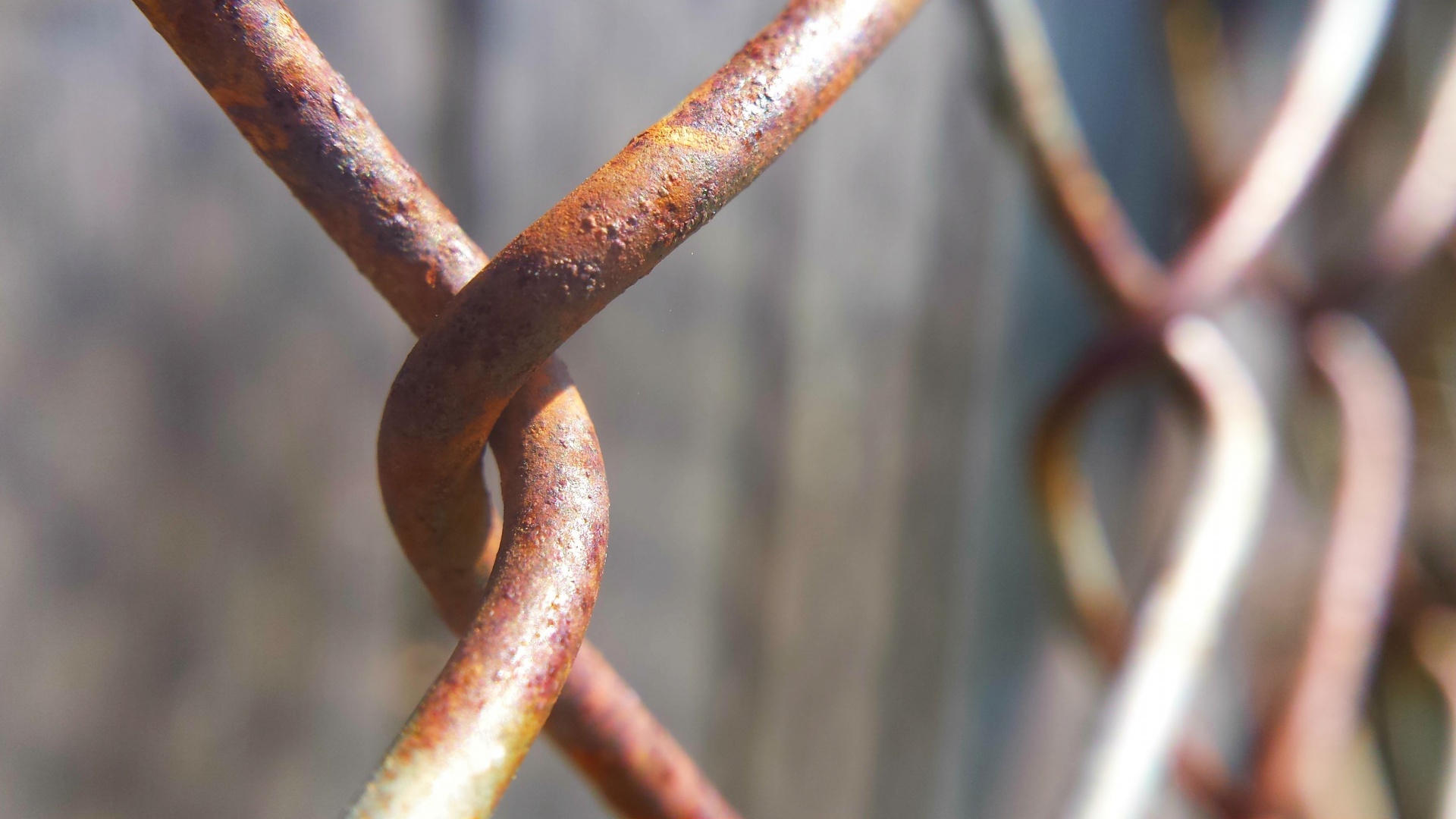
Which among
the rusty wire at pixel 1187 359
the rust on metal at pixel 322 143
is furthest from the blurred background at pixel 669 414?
the rust on metal at pixel 322 143

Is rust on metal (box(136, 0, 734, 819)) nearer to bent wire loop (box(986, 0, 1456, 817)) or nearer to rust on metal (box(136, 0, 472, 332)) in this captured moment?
rust on metal (box(136, 0, 472, 332))

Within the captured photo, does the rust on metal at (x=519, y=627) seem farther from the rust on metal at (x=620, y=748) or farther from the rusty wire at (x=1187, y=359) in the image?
the rusty wire at (x=1187, y=359)

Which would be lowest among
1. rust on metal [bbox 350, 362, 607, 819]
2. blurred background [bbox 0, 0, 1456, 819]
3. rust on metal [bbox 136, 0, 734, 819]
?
rust on metal [bbox 350, 362, 607, 819]

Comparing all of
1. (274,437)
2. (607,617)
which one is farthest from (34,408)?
(607,617)

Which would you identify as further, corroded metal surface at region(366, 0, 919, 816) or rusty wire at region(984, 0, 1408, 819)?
rusty wire at region(984, 0, 1408, 819)

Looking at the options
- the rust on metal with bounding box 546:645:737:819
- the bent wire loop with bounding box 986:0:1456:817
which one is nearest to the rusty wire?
the bent wire loop with bounding box 986:0:1456:817

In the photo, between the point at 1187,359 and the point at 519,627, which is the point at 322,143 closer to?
the point at 519,627

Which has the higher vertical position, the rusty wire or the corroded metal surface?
the rusty wire

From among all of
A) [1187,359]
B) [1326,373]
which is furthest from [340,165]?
[1326,373]
